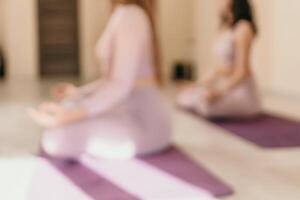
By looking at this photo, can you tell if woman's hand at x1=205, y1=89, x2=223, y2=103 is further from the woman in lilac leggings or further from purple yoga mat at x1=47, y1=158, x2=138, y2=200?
purple yoga mat at x1=47, y1=158, x2=138, y2=200

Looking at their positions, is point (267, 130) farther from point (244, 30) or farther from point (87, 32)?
point (87, 32)

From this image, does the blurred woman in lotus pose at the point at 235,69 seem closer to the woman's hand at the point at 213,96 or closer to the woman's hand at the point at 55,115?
the woman's hand at the point at 213,96

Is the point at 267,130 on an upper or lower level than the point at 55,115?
lower

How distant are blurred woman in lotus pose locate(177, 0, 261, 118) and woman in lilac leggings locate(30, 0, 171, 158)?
1.17m

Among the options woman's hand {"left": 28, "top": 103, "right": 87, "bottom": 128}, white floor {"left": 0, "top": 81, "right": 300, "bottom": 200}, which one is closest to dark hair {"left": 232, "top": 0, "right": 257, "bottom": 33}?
white floor {"left": 0, "top": 81, "right": 300, "bottom": 200}

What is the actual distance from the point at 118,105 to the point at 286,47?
3175 millimetres

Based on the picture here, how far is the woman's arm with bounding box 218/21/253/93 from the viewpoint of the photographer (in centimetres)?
353

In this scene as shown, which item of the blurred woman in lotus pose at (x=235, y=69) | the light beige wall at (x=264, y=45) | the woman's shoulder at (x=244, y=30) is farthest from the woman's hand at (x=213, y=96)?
the light beige wall at (x=264, y=45)

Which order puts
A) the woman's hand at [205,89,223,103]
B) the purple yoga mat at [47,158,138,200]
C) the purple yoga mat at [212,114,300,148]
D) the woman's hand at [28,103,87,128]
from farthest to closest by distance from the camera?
1. the woman's hand at [205,89,223,103]
2. the purple yoga mat at [212,114,300,148]
3. the woman's hand at [28,103,87,128]
4. the purple yoga mat at [47,158,138,200]

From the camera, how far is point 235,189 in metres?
2.02

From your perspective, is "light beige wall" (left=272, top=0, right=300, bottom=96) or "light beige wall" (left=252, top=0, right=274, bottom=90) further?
"light beige wall" (left=252, top=0, right=274, bottom=90)

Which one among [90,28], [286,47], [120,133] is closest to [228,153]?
[120,133]

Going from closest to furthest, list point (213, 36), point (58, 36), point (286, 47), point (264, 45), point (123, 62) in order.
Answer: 1. point (123, 62)
2. point (286, 47)
3. point (264, 45)
4. point (213, 36)
5. point (58, 36)

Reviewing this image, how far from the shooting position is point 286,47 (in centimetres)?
517
